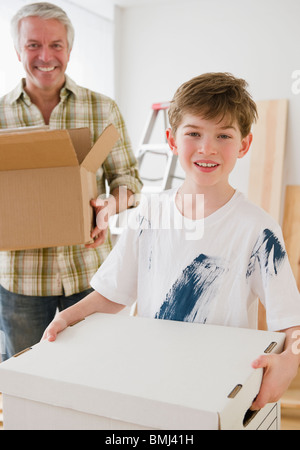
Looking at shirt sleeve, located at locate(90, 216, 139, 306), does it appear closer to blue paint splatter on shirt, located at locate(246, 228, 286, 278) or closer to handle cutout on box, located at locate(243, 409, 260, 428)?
blue paint splatter on shirt, located at locate(246, 228, 286, 278)

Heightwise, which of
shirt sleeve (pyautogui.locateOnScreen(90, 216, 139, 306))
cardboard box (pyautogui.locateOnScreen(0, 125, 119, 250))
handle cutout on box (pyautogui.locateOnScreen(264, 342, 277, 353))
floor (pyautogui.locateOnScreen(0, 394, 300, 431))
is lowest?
floor (pyautogui.locateOnScreen(0, 394, 300, 431))

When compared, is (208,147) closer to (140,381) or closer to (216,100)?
(216,100)

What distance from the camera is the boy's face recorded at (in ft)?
3.24

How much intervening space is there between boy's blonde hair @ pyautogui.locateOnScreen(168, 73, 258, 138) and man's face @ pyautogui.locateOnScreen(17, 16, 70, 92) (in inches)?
19.6

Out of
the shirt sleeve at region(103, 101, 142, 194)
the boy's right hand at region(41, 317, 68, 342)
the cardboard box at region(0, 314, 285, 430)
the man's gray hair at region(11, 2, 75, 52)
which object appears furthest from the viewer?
the shirt sleeve at region(103, 101, 142, 194)

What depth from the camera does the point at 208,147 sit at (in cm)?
97

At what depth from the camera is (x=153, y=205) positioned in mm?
1113

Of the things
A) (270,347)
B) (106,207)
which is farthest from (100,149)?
(270,347)

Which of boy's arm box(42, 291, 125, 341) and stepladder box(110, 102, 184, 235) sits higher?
stepladder box(110, 102, 184, 235)

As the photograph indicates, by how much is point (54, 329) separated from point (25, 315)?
1.95 feet

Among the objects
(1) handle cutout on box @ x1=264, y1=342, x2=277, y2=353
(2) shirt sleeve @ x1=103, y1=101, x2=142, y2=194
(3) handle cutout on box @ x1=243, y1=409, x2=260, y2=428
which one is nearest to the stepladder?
(2) shirt sleeve @ x1=103, y1=101, x2=142, y2=194

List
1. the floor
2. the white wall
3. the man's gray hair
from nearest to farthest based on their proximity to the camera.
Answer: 1. the man's gray hair
2. the floor
3. the white wall

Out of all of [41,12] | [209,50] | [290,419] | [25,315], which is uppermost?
[209,50]

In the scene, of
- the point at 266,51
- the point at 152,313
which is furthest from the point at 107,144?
the point at 266,51
